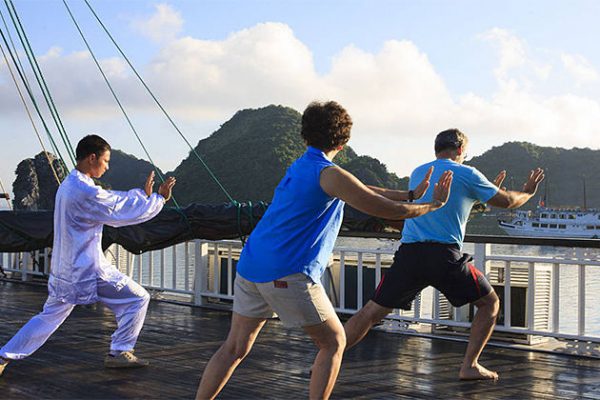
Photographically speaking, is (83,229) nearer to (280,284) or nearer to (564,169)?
(280,284)

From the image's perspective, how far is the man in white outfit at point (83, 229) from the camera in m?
4.83

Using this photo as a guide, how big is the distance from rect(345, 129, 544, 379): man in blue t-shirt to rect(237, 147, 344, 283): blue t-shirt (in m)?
1.40

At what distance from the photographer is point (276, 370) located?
5.18 metres

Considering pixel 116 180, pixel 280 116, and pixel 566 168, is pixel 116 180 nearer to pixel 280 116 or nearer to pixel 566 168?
pixel 280 116

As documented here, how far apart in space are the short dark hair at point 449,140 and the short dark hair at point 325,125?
55.3 inches

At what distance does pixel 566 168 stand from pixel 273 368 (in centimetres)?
9974

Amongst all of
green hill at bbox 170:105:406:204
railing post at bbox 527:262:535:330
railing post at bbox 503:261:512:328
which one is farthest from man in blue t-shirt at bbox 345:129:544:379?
green hill at bbox 170:105:406:204

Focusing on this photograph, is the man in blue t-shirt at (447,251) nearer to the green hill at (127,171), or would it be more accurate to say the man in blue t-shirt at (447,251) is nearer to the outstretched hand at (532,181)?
the outstretched hand at (532,181)

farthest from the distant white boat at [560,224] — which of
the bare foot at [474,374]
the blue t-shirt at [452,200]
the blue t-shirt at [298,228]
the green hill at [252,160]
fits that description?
the blue t-shirt at [298,228]

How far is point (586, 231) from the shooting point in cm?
7944

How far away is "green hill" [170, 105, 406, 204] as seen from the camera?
181ft

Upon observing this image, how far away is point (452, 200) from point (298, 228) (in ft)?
5.11

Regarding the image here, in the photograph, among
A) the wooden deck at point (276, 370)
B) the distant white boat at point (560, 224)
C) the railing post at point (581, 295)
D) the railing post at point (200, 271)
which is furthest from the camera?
the distant white boat at point (560, 224)

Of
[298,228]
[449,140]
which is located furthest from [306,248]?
[449,140]
